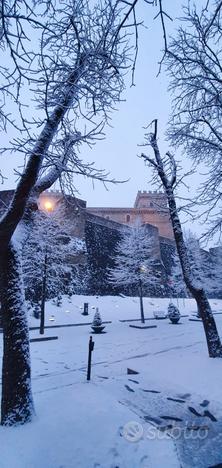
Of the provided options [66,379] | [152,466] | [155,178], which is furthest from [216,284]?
[152,466]

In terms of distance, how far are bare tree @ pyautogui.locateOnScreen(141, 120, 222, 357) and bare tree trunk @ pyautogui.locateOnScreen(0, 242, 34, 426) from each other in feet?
15.9

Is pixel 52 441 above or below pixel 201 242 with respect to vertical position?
below

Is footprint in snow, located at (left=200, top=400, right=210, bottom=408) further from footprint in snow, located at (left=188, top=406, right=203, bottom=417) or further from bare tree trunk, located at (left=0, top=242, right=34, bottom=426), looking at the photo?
bare tree trunk, located at (left=0, top=242, right=34, bottom=426)

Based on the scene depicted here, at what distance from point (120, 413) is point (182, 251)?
558 cm

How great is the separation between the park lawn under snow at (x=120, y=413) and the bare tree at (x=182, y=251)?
2.14ft

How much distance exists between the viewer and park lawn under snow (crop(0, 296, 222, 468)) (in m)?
3.61

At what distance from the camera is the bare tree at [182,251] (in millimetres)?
8271

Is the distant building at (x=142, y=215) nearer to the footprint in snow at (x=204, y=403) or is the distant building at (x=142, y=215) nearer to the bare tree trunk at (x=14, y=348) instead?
the footprint in snow at (x=204, y=403)

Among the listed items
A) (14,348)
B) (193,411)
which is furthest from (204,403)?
(14,348)

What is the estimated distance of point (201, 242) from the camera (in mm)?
7422

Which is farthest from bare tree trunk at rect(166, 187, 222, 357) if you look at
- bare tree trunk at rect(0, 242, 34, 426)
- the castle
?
the castle

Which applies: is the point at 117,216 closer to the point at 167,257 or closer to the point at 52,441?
the point at 167,257

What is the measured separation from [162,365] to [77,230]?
725 inches

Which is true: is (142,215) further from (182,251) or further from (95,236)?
(182,251)
